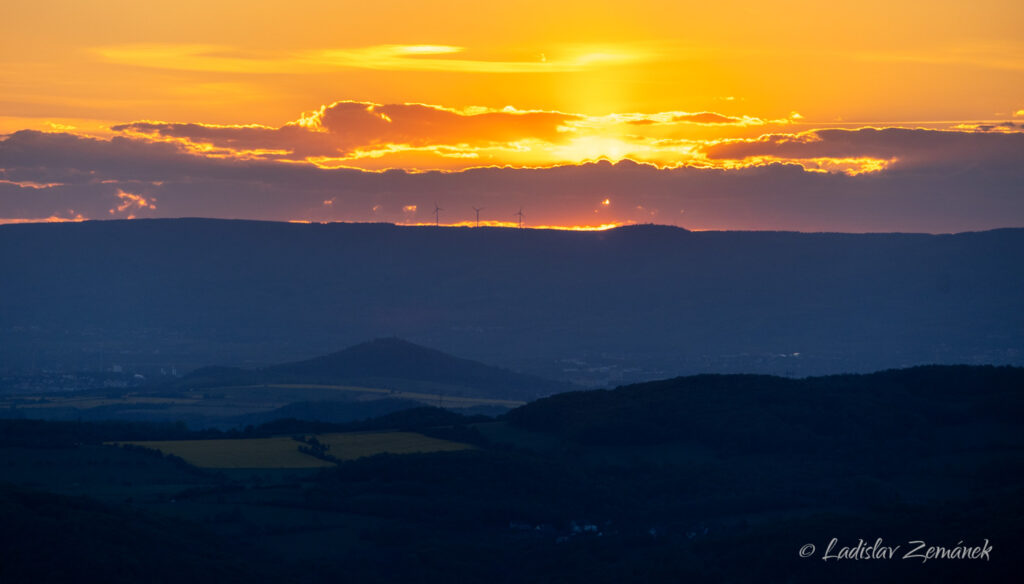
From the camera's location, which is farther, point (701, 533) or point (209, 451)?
point (209, 451)

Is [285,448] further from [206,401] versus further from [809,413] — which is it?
[206,401]

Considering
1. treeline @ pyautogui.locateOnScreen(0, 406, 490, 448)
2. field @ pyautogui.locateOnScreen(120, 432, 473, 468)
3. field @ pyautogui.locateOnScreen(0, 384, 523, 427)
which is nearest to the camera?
field @ pyautogui.locateOnScreen(120, 432, 473, 468)

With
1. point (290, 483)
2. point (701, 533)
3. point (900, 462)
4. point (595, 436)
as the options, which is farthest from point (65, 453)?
point (900, 462)

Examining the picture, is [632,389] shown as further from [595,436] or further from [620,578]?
[620,578]

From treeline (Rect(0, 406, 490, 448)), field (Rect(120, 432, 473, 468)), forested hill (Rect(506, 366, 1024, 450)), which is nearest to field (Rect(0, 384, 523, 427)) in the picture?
treeline (Rect(0, 406, 490, 448))

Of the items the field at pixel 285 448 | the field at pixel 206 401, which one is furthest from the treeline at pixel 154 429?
the field at pixel 206 401

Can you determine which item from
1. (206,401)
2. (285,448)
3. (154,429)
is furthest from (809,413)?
(206,401)

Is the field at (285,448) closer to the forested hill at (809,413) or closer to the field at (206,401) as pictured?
the forested hill at (809,413)

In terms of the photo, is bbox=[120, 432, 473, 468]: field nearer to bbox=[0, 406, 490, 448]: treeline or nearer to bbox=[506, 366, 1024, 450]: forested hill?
bbox=[0, 406, 490, 448]: treeline
